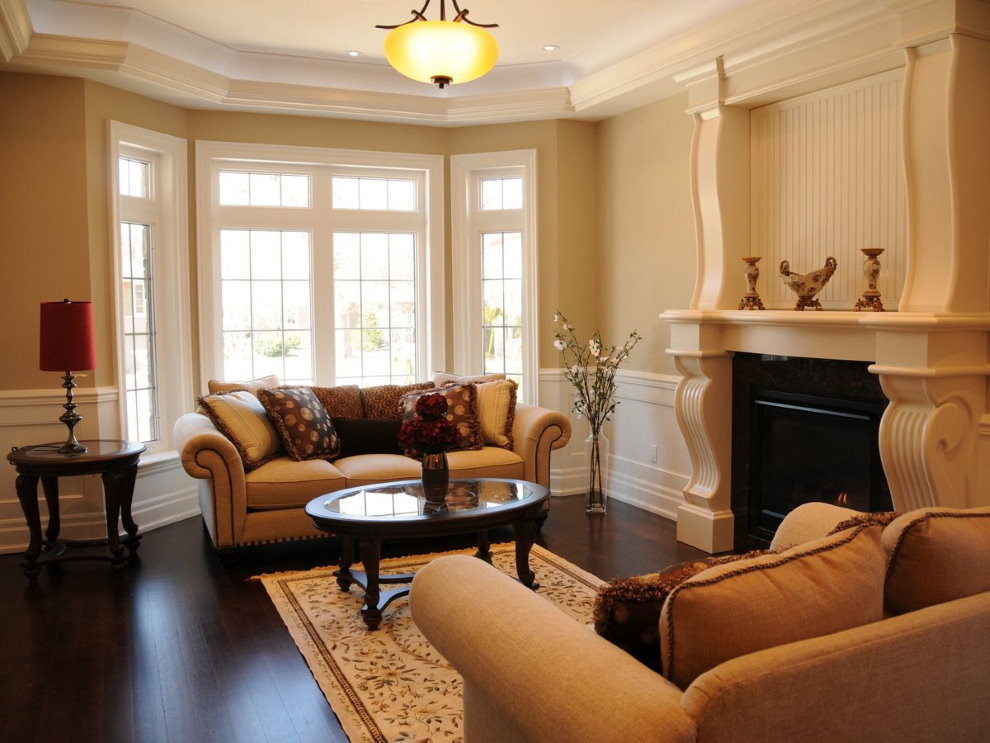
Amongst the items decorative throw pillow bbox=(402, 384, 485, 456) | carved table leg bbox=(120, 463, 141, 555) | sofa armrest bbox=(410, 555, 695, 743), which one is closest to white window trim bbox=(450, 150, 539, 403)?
decorative throw pillow bbox=(402, 384, 485, 456)

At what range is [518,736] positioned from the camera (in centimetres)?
179

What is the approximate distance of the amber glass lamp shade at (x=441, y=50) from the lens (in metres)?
3.35

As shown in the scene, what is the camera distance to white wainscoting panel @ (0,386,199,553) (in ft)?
15.5

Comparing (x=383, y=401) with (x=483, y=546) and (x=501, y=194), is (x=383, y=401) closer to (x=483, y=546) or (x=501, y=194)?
(x=483, y=546)

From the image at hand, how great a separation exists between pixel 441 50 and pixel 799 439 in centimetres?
255

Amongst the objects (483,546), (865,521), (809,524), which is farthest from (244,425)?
(865,521)

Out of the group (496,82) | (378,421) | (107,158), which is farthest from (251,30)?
(378,421)

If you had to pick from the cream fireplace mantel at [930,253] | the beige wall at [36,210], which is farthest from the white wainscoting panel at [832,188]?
the beige wall at [36,210]

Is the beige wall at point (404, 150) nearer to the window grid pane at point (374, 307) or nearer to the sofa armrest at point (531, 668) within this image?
the window grid pane at point (374, 307)

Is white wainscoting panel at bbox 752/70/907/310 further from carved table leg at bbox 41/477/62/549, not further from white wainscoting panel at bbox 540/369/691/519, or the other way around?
carved table leg at bbox 41/477/62/549

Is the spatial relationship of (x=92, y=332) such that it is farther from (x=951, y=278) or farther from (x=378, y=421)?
(x=951, y=278)

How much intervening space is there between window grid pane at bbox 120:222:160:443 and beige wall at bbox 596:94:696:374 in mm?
3007

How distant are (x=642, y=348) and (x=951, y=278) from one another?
2373 millimetres

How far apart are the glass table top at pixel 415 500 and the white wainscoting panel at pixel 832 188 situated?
5.80 ft
